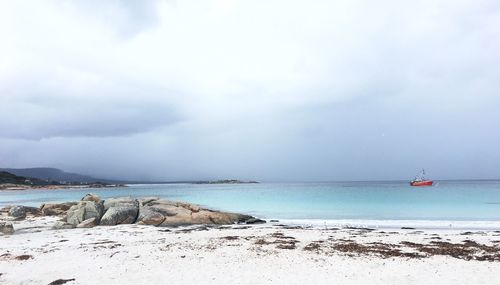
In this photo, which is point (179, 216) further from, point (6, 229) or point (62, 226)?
point (6, 229)

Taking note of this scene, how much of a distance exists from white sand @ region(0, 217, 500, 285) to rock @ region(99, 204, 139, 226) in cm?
1124

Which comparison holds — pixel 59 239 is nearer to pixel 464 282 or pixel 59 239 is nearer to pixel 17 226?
→ pixel 17 226

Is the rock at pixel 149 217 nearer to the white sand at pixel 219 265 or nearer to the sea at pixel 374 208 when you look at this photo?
the white sand at pixel 219 265

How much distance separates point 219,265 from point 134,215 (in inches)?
893

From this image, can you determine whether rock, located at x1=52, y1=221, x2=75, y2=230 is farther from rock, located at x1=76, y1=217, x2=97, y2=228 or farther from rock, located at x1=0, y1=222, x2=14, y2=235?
rock, located at x1=0, y1=222, x2=14, y2=235

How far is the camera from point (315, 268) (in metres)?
16.3

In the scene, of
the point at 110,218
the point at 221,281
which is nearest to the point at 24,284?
the point at 221,281

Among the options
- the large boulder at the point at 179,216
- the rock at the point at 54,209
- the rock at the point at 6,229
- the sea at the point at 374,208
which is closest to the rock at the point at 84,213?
the large boulder at the point at 179,216

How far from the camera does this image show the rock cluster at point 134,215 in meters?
35.5

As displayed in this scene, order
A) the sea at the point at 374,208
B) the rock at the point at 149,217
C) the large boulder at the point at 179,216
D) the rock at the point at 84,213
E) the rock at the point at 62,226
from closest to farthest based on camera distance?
the rock at the point at 62,226 → the rock at the point at 84,213 → the rock at the point at 149,217 → the large boulder at the point at 179,216 → the sea at the point at 374,208

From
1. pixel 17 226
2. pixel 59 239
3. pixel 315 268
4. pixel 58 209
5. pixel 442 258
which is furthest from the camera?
pixel 58 209

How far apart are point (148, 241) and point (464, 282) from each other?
61.9ft

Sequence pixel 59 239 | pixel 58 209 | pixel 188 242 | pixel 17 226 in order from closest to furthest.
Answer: pixel 188 242
pixel 59 239
pixel 17 226
pixel 58 209

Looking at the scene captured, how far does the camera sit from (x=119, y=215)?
118 feet
